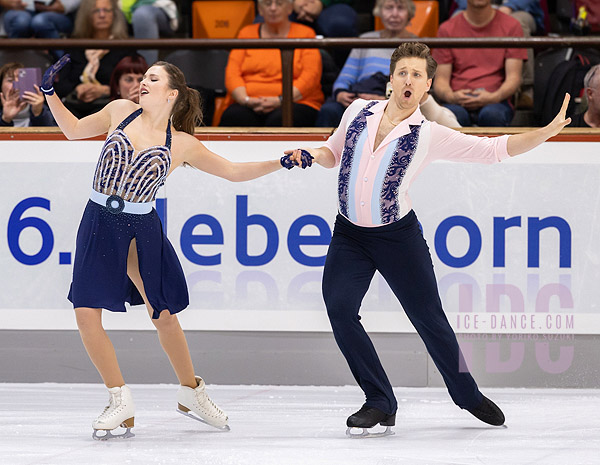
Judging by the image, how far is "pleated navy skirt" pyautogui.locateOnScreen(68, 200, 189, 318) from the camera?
386 centimetres

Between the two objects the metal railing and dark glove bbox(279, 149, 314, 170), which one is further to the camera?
the metal railing

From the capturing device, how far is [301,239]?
16.5 ft

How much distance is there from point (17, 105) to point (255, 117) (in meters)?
1.29

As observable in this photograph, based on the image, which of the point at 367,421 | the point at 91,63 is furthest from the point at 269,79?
the point at 367,421

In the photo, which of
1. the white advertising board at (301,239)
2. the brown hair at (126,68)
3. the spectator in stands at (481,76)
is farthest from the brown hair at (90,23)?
the spectator in stands at (481,76)

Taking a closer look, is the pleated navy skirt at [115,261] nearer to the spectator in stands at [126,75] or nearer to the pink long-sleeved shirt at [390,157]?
the pink long-sleeved shirt at [390,157]

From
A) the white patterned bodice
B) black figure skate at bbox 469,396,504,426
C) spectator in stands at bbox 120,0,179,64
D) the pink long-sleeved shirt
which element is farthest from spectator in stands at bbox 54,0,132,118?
black figure skate at bbox 469,396,504,426

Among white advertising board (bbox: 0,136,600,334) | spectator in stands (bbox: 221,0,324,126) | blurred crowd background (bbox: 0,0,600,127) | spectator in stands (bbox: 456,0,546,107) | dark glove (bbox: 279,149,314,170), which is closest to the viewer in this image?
dark glove (bbox: 279,149,314,170)

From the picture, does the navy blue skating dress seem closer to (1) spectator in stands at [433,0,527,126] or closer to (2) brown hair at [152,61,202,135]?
(2) brown hair at [152,61,202,135]

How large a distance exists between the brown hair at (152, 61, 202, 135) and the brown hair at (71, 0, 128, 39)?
233 cm

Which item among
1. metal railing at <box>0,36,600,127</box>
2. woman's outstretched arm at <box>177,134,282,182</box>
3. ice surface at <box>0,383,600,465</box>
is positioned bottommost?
ice surface at <box>0,383,600,465</box>

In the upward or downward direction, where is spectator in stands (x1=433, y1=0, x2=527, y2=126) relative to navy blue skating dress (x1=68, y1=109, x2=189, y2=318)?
upward

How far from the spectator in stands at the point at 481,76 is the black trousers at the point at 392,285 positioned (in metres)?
1.63

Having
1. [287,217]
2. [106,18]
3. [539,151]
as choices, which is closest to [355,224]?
[287,217]
